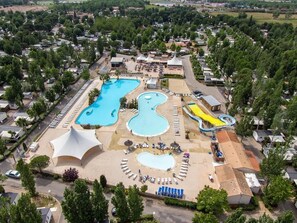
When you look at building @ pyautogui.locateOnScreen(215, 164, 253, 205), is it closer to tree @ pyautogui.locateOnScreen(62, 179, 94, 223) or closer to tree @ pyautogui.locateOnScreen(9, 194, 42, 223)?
tree @ pyautogui.locateOnScreen(62, 179, 94, 223)

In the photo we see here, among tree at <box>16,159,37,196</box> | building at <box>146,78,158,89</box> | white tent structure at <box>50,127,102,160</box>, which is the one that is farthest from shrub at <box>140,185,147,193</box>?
building at <box>146,78,158,89</box>

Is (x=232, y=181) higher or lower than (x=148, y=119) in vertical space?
higher

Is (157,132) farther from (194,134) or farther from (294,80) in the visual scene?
(294,80)

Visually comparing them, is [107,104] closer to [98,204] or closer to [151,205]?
[151,205]

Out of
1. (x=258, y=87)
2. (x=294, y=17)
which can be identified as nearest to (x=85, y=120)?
(x=258, y=87)

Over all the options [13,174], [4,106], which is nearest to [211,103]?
[13,174]

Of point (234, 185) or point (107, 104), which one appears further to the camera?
point (107, 104)

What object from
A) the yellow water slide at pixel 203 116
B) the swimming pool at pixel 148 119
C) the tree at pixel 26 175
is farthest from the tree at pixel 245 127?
the tree at pixel 26 175
